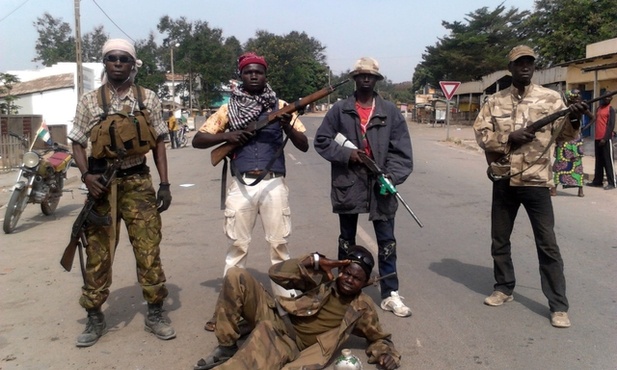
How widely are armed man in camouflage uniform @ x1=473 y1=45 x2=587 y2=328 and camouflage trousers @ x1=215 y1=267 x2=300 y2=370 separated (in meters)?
1.98

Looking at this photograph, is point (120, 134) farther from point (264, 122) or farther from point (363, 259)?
point (363, 259)

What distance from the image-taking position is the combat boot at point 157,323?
411 cm

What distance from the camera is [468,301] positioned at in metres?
4.76

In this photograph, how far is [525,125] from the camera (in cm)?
436

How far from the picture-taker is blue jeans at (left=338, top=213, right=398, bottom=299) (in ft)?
A: 14.6

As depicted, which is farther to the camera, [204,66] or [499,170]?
[204,66]

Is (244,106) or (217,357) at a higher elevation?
(244,106)

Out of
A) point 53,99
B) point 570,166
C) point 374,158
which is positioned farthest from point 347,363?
point 53,99

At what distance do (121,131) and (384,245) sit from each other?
206 cm

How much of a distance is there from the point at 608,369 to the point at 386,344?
1322 millimetres

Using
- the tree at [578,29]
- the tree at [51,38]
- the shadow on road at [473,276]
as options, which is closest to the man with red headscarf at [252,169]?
the shadow on road at [473,276]

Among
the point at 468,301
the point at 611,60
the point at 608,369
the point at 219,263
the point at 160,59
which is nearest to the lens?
the point at 608,369

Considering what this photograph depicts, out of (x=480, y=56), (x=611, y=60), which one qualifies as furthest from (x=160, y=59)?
(x=611, y=60)

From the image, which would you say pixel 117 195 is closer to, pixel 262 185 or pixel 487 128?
pixel 262 185
